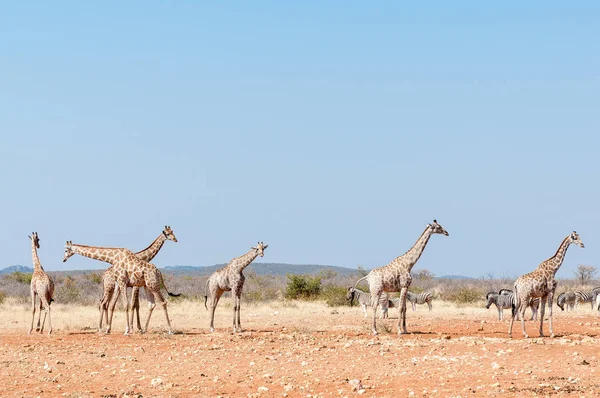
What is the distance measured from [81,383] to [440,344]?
6.96m

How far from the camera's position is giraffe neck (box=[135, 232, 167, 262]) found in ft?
72.0

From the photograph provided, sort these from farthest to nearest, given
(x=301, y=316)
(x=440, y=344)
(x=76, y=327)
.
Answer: (x=301, y=316) → (x=76, y=327) → (x=440, y=344)

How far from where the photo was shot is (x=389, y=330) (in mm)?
20844

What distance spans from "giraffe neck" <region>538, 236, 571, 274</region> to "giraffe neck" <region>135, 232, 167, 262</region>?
908 cm

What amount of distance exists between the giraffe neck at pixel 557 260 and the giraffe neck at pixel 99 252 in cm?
943

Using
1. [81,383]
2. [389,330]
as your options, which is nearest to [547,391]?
[81,383]

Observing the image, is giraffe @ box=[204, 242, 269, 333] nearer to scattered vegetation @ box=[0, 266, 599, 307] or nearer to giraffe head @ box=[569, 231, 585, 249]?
giraffe head @ box=[569, 231, 585, 249]

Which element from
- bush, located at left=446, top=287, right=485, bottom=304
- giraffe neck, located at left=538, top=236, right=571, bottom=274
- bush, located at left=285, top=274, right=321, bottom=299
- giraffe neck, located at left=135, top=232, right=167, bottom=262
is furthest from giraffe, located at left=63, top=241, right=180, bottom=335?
bush, located at left=285, top=274, right=321, bottom=299

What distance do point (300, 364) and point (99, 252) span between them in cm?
803

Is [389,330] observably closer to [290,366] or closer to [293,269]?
[290,366]

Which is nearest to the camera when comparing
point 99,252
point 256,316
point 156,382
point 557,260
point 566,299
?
point 156,382

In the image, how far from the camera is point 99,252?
21.1m

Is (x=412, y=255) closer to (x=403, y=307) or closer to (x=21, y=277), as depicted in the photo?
(x=403, y=307)

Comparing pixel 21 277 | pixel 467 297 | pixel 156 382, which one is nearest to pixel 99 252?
pixel 156 382
